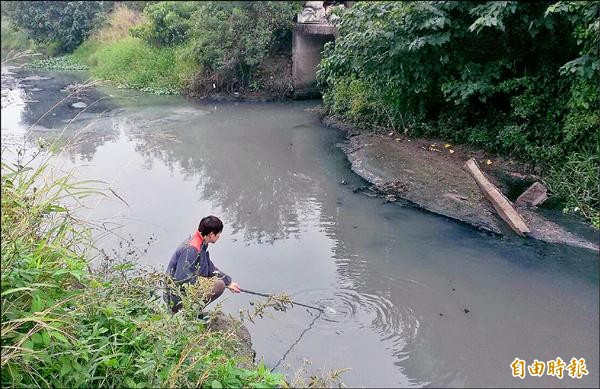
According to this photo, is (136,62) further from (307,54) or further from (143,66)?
(307,54)

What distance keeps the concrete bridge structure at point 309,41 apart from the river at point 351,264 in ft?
11.6

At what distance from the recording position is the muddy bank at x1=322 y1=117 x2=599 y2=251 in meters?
6.17

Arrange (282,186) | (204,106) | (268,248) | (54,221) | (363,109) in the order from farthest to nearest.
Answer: (204,106), (363,109), (282,186), (268,248), (54,221)

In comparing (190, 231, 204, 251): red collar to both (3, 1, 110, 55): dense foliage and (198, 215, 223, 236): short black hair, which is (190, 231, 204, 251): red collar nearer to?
(198, 215, 223, 236): short black hair

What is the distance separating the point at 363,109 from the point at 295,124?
5.82ft

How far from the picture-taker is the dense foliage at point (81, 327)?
2.72 meters

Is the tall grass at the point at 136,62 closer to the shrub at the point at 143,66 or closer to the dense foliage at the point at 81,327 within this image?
the shrub at the point at 143,66

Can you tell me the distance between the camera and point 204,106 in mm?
13328

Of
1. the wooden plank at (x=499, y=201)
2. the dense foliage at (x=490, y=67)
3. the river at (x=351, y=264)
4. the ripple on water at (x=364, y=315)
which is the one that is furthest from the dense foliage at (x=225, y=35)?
the ripple on water at (x=364, y=315)

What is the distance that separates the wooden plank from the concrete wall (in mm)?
5958

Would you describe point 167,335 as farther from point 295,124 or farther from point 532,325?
point 295,124

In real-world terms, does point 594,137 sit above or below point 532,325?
above

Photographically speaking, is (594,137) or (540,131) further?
(540,131)

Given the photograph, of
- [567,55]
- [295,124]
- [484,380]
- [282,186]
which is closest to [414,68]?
[567,55]
